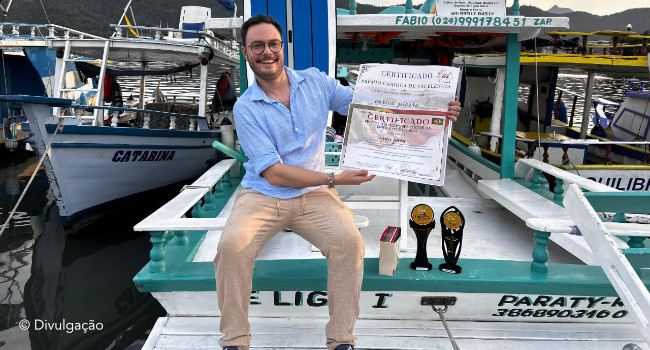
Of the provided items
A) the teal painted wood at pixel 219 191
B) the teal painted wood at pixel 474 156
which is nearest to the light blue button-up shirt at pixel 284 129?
the teal painted wood at pixel 219 191

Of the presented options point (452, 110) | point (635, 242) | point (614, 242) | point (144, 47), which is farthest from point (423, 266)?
point (144, 47)

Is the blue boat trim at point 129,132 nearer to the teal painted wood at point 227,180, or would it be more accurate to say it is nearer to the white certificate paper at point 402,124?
the teal painted wood at point 227,180

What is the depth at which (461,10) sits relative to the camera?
4.27 m

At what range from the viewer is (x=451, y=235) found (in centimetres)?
295

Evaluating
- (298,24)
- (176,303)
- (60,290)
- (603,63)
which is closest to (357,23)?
(298,24)

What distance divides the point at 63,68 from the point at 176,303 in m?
7.96

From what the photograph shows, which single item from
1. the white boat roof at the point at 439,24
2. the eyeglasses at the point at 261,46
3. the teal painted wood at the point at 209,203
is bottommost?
the teal painted wood at the point at 209,203

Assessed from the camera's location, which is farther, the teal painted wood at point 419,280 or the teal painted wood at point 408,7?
the teal painted wood at point 408,7

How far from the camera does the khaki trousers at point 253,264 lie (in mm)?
2428

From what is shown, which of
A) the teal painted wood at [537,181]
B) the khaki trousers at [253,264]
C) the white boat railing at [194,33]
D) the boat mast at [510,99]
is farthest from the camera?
the white boat railing at [194,33]

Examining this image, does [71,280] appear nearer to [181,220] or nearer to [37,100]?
[37,100]

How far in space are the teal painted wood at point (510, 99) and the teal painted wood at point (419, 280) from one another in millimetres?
2031

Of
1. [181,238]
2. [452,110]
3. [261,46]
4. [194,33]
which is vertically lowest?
[181,238]

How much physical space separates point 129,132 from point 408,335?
255 inches
